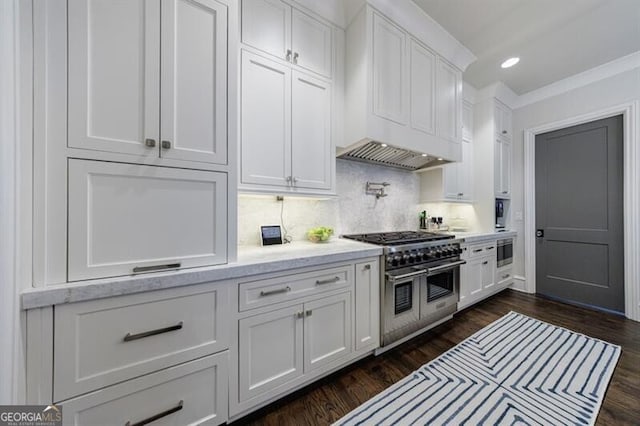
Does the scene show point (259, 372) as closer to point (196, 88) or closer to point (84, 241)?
point (84, 241)

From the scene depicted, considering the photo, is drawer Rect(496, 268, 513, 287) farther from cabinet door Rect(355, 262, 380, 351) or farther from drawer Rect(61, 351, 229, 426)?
drawer Rect(61, 351, 229, 426)

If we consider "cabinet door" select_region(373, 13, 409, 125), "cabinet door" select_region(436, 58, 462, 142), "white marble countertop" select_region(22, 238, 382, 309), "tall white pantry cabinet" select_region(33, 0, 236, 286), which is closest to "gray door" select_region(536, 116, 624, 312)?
"cabinet door" select_region(436, 58, 462, 142)

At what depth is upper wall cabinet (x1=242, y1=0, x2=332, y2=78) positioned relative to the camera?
1.58 metres

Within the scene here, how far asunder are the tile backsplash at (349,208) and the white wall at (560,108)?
884 mm

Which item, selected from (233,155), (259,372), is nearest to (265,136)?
(233,155)

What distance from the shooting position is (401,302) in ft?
6.37

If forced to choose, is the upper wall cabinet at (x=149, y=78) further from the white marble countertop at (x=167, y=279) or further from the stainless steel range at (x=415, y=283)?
the stainless steel range at (x=415, y=283)

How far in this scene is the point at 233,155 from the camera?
125 centimetres

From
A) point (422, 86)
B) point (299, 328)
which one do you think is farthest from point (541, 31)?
point (299, 328)

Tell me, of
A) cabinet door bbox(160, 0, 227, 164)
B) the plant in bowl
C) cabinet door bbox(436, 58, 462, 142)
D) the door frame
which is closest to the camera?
cabinet door bbox(160, 0, 227, 164)

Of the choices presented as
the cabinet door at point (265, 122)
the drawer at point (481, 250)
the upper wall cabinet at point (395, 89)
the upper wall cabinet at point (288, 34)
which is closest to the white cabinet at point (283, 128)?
the cabinet door at point (265, 122)

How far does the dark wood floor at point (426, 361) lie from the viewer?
4.42ft

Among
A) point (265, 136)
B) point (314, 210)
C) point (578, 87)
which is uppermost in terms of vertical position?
point (578, 87)

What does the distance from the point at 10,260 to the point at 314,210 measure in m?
1.79
